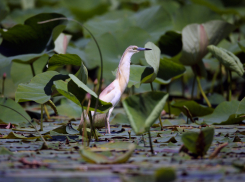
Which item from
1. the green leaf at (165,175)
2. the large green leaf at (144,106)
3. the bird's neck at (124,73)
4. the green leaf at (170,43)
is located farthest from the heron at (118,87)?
the green leaf at (165,175)

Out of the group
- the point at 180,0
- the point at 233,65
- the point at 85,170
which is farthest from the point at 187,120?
the point at 180,0

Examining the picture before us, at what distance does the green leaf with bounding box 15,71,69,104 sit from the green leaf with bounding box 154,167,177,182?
1537 millimetres

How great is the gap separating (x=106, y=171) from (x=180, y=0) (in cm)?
684

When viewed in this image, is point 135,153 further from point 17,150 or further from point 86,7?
point 86,7

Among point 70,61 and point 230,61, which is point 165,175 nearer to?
point 70,61

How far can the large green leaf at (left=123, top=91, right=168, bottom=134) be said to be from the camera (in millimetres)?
2027

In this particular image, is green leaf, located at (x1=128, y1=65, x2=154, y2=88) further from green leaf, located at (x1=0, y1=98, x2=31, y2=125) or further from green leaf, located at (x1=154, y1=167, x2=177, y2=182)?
green leaf, located at (x1=154, y1=167, x2=177, y2=182)

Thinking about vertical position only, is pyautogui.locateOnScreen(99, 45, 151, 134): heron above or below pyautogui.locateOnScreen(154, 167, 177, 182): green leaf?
above

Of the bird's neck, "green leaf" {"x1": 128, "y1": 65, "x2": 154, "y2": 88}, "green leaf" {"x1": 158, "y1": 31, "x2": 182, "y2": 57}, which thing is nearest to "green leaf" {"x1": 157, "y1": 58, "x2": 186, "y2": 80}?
"green leaf" {"x1": 128, "y1": 65, "x2": 154, "y2": 88}

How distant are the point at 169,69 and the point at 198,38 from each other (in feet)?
1.99

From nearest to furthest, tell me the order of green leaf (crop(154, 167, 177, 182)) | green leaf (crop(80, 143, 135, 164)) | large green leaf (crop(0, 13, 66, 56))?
1. green leaf (crop(154, 167, 177, 182))
2. green leaf (crop(80, 143, 135, 164))
3. large green leaf (crop(0, 13, 66, 56))

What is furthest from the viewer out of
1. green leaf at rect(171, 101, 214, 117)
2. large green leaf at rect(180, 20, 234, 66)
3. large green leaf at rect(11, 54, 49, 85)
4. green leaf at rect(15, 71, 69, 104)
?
large green leaf at rect(11, 54, 49, 85)

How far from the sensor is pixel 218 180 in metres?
1.55

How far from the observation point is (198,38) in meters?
4.21
